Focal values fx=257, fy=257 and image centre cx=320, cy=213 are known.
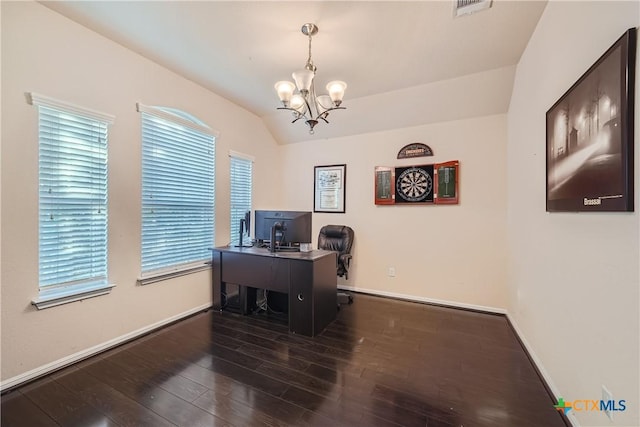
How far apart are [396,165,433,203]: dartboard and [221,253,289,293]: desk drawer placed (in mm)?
2027

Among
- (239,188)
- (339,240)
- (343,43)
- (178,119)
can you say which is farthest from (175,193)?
(343,43)

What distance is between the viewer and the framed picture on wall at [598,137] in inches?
43.4

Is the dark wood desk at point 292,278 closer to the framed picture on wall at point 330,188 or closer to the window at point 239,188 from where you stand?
the window at point 239,188

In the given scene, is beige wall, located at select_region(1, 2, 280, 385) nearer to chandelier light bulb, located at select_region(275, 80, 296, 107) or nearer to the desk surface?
the desk surface

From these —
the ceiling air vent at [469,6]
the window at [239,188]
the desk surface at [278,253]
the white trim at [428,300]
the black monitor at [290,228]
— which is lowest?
the white trim at [428,300]

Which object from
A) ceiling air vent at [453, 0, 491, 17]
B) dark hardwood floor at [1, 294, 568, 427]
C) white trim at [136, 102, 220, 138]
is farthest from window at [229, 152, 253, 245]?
ceiling air vent at [453, 0, 491, 17]

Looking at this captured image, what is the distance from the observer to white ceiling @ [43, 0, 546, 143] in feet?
6.49

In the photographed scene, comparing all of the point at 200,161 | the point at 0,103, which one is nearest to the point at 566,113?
the point at 200,161

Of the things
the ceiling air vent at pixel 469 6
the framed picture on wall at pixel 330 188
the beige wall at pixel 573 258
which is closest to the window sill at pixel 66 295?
the framed picture on wall at pixel 330 188

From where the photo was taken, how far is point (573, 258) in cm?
156

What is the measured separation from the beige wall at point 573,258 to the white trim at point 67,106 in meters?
3.47

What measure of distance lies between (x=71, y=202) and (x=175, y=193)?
0.95m

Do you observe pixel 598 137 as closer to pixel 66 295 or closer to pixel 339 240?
pixel 339 240

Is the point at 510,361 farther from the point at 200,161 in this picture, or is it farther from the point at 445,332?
the point at 200,161
